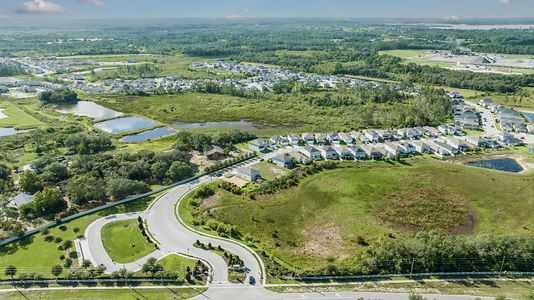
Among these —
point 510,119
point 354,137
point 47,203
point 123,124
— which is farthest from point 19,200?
point 510,119

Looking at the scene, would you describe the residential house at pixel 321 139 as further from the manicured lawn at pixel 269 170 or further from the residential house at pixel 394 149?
the manicured lawn at pixel 269 170

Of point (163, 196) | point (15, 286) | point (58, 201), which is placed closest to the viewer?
point (15, 286)

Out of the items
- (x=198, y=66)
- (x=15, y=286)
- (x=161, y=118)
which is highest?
(x=198, y=66)

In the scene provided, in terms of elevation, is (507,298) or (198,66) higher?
(198,66)

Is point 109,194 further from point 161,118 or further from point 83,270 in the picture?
point 161,118

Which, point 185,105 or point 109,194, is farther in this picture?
point 185,105

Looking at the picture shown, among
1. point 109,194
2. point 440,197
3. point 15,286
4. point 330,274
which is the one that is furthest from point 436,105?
point 15,286

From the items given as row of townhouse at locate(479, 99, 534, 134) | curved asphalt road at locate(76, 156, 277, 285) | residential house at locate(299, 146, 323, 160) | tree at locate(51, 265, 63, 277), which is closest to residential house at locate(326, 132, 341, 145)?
residential house at locate(299, 146, 323, 160)
